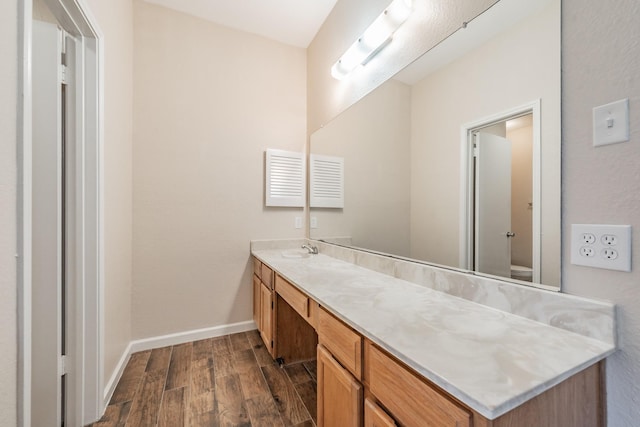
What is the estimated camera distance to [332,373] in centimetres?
100

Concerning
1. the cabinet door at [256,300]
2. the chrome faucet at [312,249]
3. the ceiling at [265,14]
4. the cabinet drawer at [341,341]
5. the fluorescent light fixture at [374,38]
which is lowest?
the cabinet door at [256,300]

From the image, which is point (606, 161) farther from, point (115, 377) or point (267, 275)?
point (115, 377)

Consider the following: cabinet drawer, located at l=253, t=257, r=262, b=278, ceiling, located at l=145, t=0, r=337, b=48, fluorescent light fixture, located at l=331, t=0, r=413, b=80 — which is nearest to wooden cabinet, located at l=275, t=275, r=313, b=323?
cabinet drawer, located at l=253, t=257, r=262, b=278

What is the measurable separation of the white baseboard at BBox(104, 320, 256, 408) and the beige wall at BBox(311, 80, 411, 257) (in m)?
1.20

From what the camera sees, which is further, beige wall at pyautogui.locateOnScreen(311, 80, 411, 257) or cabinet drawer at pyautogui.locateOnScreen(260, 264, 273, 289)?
cabinet drawer at pyautogui.locateOnScreen(260, 264, 273, 289)

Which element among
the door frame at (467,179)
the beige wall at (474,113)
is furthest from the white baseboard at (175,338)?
the door frame at (467,179)

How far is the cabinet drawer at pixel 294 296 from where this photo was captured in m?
1.29

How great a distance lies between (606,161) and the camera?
2.34ft

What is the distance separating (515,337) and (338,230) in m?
1.48

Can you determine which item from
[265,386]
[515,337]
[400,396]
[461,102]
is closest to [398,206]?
[461,102]

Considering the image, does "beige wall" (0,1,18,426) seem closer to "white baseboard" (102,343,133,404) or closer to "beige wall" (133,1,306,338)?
"white baseboard" (102,343,133,404)

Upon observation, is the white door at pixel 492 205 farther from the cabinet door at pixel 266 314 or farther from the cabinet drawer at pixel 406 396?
the cabinet door at pixel 266 314

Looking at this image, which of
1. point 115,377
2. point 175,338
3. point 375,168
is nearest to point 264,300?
point 175,338

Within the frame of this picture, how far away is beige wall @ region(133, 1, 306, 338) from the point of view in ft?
6.79
